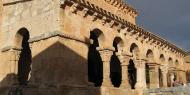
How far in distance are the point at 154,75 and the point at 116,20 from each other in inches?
185

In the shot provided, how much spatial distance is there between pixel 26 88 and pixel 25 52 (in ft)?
A: 12.4

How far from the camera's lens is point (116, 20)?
46.0 feet

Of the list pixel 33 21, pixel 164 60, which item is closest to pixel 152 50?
pixel 164 60

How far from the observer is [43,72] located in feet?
35.6

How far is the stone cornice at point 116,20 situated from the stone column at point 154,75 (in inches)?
55.0

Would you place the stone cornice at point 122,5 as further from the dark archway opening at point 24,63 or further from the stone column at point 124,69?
the dark archway opening at point 24,63

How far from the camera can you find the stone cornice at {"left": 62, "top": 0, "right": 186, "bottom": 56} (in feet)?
38.8

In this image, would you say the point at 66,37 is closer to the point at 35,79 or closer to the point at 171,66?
the point at 35,79

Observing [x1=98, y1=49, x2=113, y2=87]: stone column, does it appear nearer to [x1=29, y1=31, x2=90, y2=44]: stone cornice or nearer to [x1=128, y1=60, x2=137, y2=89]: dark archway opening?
[x1=29, y1=31, x2=90, y2=44]: stone cornice

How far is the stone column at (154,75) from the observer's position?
17.1 metres

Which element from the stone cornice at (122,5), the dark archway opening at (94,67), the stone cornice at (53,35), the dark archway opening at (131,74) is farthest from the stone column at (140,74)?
the stone cornice at (53,35)

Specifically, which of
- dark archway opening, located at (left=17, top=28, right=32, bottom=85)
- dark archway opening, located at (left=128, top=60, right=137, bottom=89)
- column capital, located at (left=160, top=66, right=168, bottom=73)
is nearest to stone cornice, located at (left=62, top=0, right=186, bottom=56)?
column capital, located at (left=160, top=66, right=168, bottom=73)

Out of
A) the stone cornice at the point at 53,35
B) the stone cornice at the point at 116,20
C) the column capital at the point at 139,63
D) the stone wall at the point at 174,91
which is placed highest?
the stone cornice at the point at 116,20

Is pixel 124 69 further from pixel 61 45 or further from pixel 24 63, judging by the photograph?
pixel 24 63
